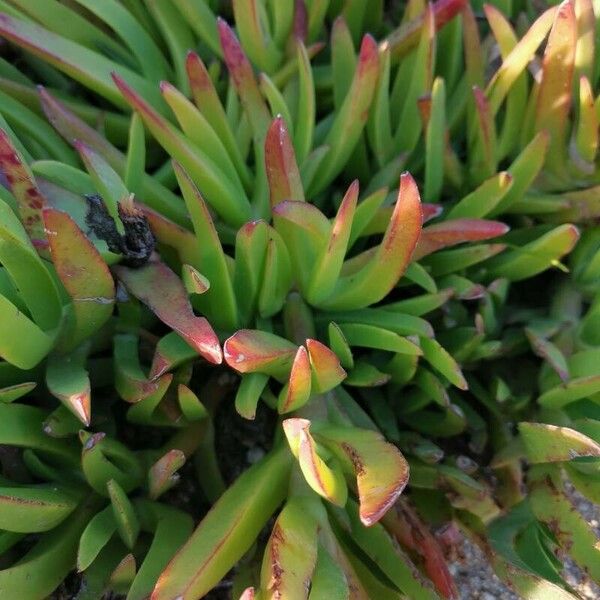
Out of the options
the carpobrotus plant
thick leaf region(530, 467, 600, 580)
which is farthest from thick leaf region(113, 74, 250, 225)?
thick leaf region(530, 467, 600, 580)

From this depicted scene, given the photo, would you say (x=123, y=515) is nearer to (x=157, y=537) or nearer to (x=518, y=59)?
(x=157, y=537)

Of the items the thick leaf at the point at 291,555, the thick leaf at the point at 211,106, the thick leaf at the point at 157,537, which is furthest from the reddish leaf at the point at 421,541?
the thick leaf at the point at 211,106

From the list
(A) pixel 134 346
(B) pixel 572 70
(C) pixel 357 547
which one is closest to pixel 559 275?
(B) pixel 572 70

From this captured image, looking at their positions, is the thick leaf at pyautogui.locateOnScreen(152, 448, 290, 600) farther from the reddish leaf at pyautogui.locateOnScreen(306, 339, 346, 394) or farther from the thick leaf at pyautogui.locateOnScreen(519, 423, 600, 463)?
the thick leaf at pyautogui.locateOnScreen(519, 423, 600, 463)

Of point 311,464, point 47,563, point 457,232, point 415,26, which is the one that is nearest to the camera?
point 311,464

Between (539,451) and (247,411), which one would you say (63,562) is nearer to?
(247,411)

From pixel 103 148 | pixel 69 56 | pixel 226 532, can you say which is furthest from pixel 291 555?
pixel 69 56

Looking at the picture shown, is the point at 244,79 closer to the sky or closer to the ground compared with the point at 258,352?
closer to the sky

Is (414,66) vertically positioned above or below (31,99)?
below
